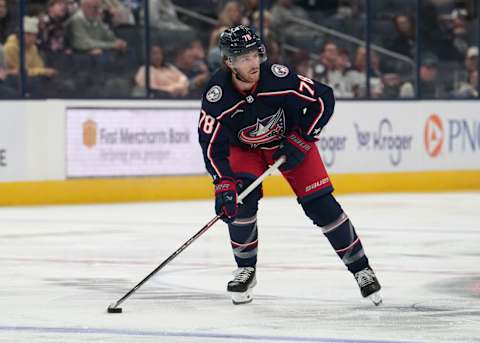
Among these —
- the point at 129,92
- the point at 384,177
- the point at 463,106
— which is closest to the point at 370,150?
the point at 384,177

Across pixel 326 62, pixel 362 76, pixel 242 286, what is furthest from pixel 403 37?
pixel 242 286

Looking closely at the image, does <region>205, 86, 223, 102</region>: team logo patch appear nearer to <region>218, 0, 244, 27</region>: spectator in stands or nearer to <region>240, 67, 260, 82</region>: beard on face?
<region>240, 67, 260, 82</region>: beard on face

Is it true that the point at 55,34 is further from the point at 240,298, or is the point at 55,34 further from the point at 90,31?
the point at 240,298

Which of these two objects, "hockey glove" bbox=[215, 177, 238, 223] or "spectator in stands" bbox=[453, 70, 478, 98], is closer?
"hockey glove" bbox=[215, 177, 238, 223]

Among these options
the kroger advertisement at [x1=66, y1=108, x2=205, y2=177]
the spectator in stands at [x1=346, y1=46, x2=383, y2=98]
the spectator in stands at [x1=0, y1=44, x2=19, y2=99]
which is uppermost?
the spectator in stands at [x1=0, y1=44, x2=19, y2=99]

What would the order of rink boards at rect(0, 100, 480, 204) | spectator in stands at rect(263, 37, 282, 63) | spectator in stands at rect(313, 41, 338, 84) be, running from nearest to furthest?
rink boards at rect(0, 100, 480, 204)
spectator in stands at rect(263, 37, 282, 63)
spectator in stands at rect(313, 41, 338, 84)

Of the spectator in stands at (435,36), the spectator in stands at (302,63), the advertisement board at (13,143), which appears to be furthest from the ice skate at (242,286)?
the spectator in stands at (435,36)

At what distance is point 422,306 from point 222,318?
106 cm

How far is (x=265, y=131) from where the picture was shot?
22.7 ft

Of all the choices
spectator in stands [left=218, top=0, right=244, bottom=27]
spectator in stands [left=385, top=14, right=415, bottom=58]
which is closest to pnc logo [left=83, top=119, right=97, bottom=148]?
spectator in stands [left=218, top=0, right=244, bottom=27]

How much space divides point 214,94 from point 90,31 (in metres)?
8.47

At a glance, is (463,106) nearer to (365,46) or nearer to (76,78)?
(365,46)

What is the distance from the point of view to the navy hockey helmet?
21.9 ft

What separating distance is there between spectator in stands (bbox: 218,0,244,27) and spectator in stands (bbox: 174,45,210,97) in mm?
504
